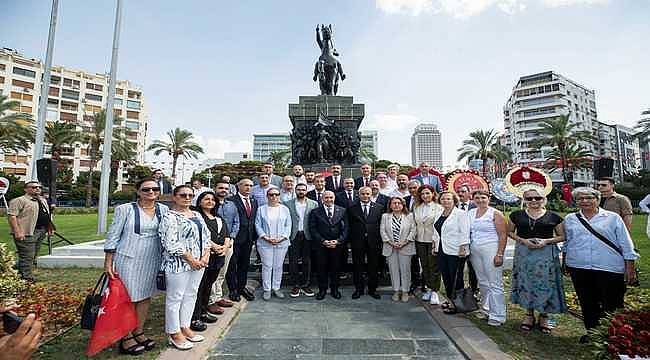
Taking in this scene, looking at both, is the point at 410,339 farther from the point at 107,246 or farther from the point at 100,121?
the point at 100,121

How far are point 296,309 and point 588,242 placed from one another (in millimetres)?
3796

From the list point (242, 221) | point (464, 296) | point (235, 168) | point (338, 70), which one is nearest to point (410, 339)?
point (464, 296)

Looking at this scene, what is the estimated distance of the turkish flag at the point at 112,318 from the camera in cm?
323

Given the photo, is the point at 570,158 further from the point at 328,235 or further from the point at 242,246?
the point at 242,246

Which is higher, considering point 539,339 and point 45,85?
point 45,85

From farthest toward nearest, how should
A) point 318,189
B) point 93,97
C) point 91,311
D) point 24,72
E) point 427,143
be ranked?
point 427,143 < point 93,97 < point 24,72 < point 318,189 < point 91,311

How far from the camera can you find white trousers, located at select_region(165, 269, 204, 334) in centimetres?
359

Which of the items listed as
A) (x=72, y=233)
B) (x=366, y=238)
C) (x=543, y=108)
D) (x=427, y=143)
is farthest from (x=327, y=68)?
(x=427, y=143)

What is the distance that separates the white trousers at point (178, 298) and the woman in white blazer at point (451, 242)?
3299 millimetres

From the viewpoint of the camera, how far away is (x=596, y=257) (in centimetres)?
371

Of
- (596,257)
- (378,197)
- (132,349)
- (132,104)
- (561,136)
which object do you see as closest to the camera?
(132,349)

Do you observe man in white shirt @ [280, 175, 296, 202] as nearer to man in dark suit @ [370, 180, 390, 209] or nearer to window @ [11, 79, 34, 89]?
man in dark suit @ [370, 180, 390, 209]

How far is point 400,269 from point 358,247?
30.1 inches

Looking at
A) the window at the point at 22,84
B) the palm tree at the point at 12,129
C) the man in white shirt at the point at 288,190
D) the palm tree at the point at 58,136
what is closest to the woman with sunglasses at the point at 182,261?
the man in white shirt at the point at 288,190
